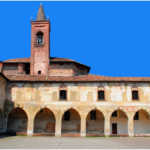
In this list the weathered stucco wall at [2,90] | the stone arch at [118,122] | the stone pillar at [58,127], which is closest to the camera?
the weathered stucco wall at [2,90]

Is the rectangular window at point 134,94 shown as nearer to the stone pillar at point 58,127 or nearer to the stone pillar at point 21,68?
the stone pillar at point 58,127

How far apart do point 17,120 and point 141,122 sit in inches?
633

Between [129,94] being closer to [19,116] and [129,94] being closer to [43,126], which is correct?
[43,126]

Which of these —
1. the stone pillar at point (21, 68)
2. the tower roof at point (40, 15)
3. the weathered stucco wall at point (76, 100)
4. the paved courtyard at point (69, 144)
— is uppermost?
the tower roof at point (40, 15)

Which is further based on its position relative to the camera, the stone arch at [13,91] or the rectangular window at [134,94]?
the rectangular window at [134,94]

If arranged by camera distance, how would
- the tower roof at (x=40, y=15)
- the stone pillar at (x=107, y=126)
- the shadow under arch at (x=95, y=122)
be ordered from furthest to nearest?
the tower roof at (x=40, y=15) → the shadow under arch at (x=95, y=122) → the stone pillar at (x=107, y=126)

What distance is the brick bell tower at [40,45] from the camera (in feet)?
93.6

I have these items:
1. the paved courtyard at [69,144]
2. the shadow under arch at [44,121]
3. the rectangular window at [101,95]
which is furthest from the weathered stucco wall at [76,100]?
the paved courtyard at [69,144]

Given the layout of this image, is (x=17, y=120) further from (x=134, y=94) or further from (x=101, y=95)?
(x=134, y=94)

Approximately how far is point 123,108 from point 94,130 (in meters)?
4.80

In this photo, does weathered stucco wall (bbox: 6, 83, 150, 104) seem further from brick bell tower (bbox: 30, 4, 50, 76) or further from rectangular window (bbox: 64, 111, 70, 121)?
brick bell tower (bbox: 30, 4, 50, 76)

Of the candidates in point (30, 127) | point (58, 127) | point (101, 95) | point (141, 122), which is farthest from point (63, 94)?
point (141, 122)

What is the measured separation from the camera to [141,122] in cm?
2567

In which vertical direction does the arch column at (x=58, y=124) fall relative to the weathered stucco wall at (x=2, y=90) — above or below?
below
